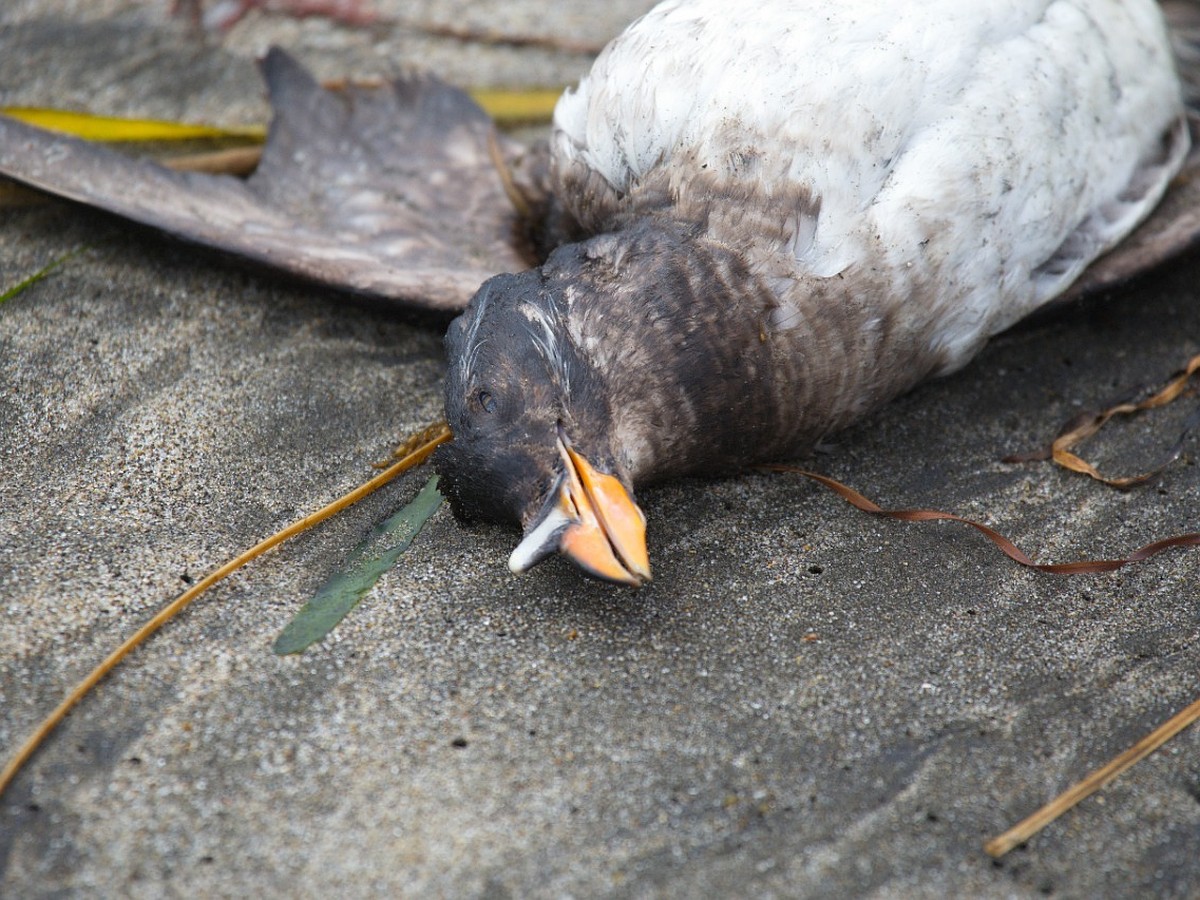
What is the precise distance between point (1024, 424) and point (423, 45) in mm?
2516

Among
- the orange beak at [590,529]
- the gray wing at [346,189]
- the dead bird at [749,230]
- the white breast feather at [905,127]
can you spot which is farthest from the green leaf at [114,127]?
the orange beak at [590,529]

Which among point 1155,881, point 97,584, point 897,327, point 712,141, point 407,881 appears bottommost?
point 1155,881

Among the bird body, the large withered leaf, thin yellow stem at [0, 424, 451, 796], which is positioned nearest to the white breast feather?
the bird body

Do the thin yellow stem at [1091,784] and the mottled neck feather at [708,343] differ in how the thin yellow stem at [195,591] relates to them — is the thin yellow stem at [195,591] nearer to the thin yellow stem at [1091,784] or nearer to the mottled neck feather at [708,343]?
the mottled neck feather at [708,343]

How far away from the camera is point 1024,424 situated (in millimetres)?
2875

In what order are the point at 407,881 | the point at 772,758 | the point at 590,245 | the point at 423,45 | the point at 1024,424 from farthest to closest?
the point at 423,45 → the point at 1024,424 → the point at 590,245 → the point at 772,758 → the point at 407,881

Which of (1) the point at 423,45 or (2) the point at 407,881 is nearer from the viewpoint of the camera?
(2) the point at 407,881

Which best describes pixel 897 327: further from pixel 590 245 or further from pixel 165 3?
pixel 165 3

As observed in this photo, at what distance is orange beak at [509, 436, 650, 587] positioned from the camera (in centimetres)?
208

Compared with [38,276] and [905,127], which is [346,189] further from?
[905,127]

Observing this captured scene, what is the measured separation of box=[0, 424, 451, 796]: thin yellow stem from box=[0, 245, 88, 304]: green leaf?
1.10 m

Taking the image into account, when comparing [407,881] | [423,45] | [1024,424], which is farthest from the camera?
[423,45]

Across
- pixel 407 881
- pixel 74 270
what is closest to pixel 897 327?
pixel 407 881

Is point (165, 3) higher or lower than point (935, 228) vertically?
higher
